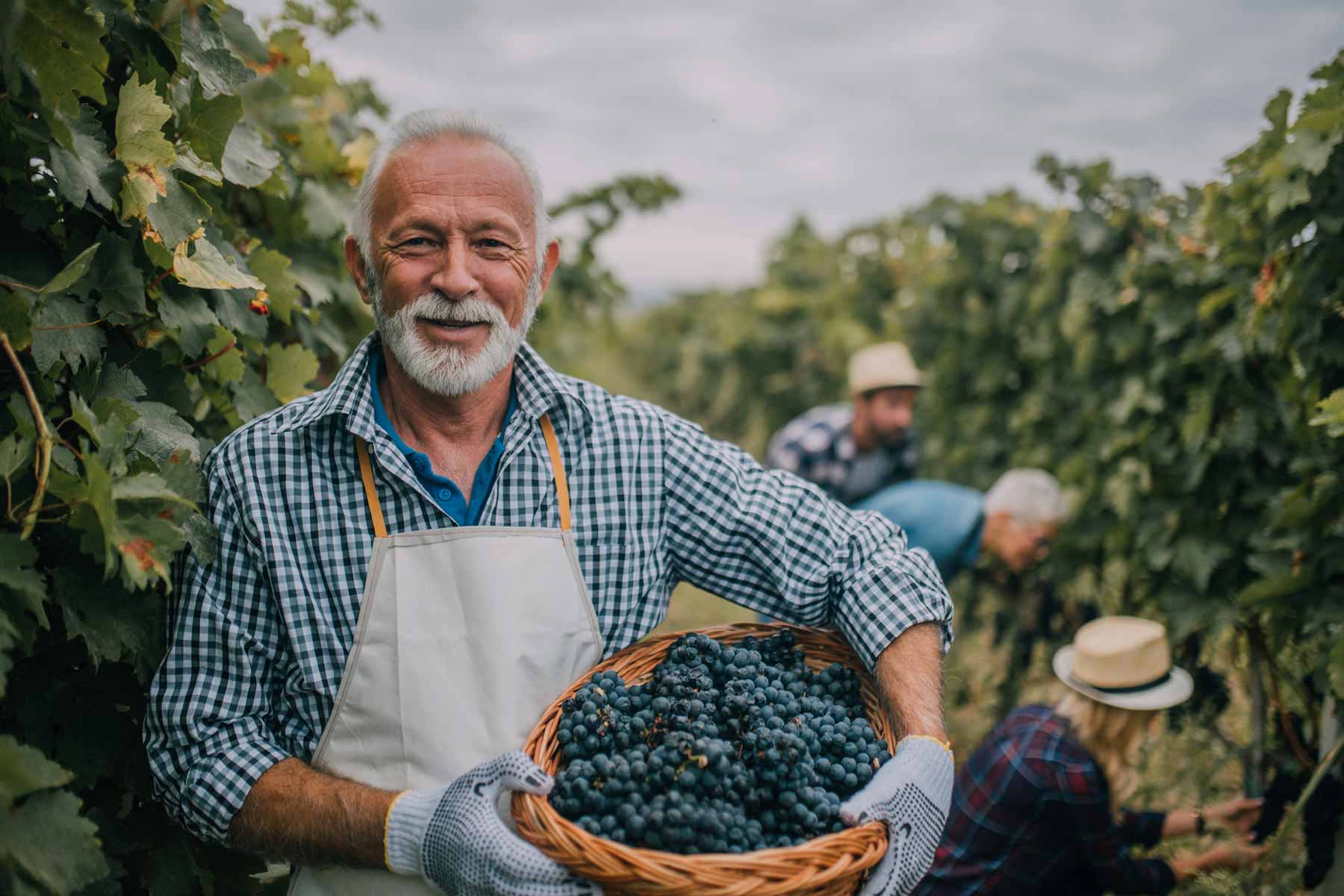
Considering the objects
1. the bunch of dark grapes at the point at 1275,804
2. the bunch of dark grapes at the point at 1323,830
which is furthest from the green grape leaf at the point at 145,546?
the bunch of dark grapes at the point at 1275,804

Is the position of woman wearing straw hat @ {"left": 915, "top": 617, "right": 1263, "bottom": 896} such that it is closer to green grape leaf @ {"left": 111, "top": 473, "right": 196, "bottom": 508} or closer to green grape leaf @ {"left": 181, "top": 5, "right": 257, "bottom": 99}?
green grape leaf @ {"left": 111, "top": 473, "right": 196, "bottom": 508}

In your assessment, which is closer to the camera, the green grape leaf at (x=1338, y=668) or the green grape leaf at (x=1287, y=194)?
the green grape leaf at (x=1338, y=668)

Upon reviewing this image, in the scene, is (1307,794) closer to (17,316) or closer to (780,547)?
(780,547)

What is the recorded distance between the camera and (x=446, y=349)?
2.07 meters

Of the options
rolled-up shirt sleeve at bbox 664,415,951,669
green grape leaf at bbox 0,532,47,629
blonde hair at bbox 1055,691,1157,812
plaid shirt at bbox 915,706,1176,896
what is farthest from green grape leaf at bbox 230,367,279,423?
A: blonde hair at bbox 1055,691,1157,812

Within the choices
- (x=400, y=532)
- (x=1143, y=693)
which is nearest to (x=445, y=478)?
(x=400, y=532)

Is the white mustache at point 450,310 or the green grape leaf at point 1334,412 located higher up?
the white mustache at point 450,310

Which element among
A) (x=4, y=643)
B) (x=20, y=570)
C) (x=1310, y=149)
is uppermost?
(x=1310, y=149)

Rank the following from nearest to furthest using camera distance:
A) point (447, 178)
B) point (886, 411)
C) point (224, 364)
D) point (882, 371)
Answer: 1. point (447, 178)
2. point (224, 364)
3. point (882, 371)
4. point (886, 411)

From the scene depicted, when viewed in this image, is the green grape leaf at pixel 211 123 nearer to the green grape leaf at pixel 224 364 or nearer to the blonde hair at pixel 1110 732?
the green grape leaf at pixel 224 364

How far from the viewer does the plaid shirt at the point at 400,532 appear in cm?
184

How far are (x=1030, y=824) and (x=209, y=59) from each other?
281 cm

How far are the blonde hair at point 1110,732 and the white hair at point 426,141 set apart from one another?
212cm

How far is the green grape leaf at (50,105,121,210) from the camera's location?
1.63 meters
